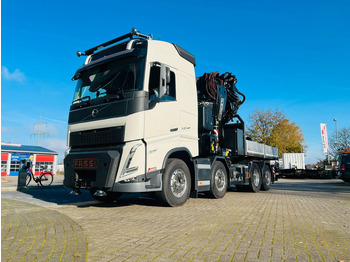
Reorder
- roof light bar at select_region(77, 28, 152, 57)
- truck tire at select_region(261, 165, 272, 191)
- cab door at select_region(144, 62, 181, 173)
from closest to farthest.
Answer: cab door at select_region(144, 62, 181, 173)
roof light bar at select_region(77, 28, 152, 57)
truck tire at select_region(261, 165, 272, 191)

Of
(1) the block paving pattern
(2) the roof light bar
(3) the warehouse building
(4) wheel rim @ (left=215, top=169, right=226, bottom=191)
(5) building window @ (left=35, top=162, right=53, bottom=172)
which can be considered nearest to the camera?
(1) the block paving pattern

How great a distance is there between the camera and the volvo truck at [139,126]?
19.0 feet

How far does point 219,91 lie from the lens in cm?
979

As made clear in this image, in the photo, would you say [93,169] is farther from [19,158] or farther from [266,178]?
[19,158]

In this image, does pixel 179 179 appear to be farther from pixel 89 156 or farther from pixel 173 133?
pixel 89 156

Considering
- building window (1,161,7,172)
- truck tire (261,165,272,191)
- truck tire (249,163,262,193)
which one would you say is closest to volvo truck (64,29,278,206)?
truck tire (249,163,262,193)

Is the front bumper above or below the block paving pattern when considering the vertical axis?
above

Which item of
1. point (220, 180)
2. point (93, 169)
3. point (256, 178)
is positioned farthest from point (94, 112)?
point (256, 178)

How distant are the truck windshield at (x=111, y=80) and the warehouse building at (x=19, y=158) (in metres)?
27.3

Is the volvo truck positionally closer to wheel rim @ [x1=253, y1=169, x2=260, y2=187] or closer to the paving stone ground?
the paving stone ground

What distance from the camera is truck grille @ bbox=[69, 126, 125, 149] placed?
591cm

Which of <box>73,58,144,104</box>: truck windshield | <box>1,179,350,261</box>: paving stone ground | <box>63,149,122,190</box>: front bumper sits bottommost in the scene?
<box>1,179,350,261</box>: paving stone ground

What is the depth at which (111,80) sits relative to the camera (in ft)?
21.5

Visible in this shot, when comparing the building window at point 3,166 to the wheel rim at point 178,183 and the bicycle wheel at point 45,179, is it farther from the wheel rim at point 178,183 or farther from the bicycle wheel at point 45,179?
the wheel rim at point 178,183
